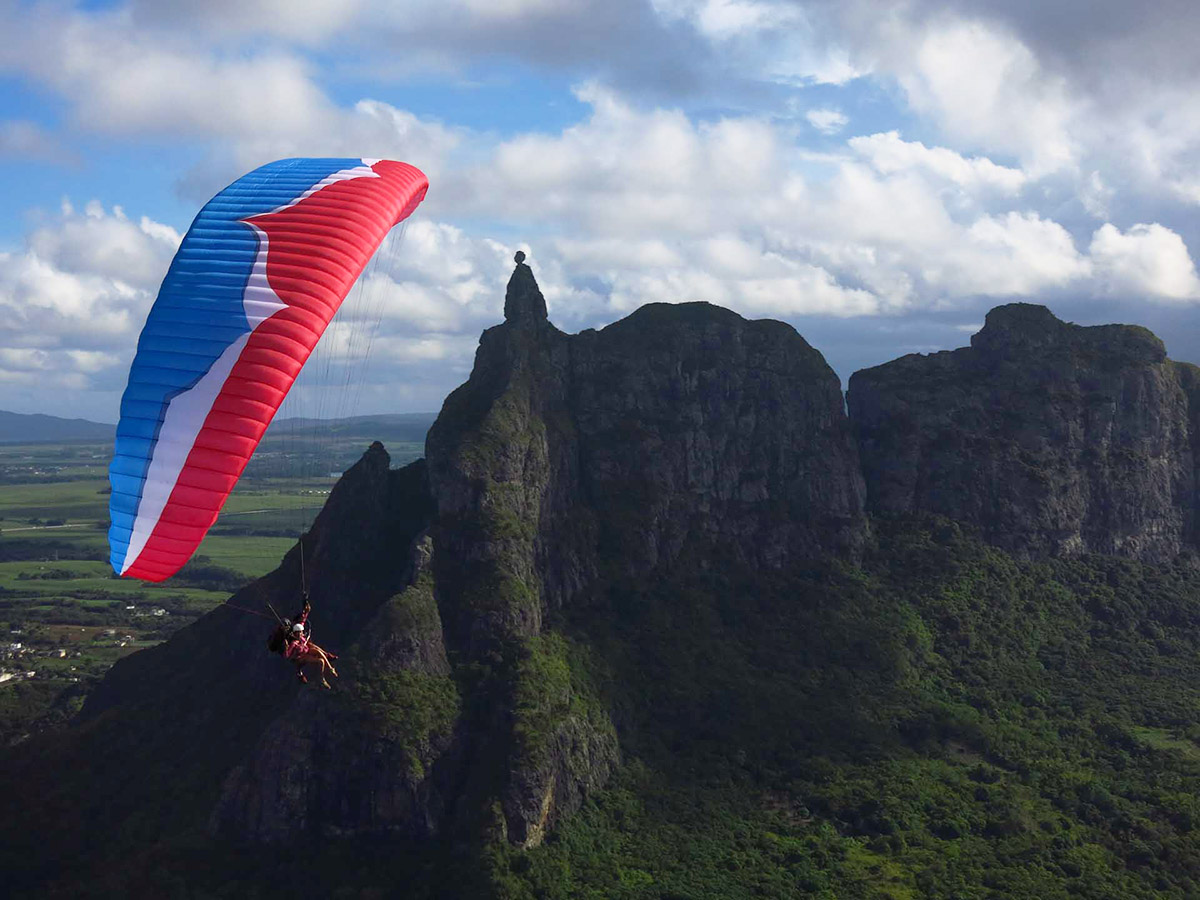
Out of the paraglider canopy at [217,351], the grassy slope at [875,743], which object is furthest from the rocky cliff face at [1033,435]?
the paraglider canopy at [217,351]

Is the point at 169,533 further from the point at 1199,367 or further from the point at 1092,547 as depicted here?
the point at 1199,367

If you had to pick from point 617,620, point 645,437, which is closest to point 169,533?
point 617,620

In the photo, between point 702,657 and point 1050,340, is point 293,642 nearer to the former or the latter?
point 702,657

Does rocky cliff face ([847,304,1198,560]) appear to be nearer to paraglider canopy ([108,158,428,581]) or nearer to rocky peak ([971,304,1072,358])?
rocky peak ([971,304,1072,358])

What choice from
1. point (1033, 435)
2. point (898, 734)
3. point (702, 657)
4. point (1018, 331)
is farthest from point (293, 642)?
point (1018, 331)

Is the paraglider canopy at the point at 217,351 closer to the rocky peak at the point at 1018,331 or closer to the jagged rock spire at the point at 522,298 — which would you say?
the jagged rock spire at the point at 522,298

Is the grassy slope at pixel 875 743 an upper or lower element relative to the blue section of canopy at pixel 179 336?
lower
